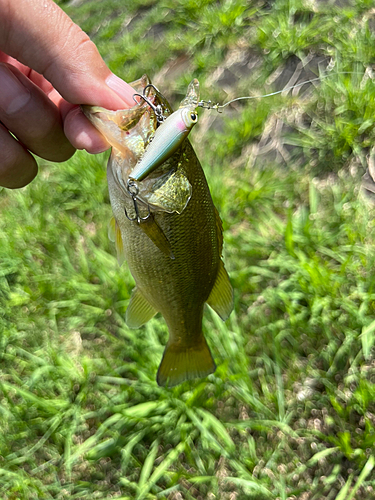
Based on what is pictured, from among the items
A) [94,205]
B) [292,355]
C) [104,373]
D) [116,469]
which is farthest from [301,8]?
[116,469]

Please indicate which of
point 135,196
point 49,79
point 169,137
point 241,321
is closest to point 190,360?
point 241,321

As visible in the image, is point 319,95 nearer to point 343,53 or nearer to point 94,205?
point 343,53

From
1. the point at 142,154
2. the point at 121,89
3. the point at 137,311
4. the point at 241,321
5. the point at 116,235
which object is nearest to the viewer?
the point at 142,154

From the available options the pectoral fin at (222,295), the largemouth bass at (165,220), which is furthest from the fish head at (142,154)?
the pectoral fin at (222,295)

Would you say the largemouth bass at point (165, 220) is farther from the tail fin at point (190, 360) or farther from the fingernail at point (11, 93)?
the fingernail at point (11, 93)

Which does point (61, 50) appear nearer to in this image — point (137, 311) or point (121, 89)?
point (121, 89)

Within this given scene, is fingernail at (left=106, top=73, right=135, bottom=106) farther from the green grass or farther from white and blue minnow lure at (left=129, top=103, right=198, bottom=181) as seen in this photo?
the green grass
